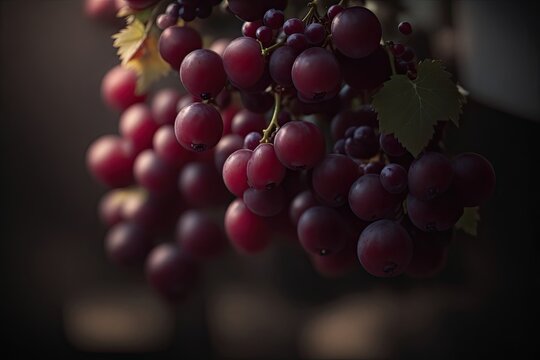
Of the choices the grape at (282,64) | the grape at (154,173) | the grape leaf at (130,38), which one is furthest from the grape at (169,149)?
the grape at (282,64)

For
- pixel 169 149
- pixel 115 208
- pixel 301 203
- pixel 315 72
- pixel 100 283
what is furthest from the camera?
pixel 100 283

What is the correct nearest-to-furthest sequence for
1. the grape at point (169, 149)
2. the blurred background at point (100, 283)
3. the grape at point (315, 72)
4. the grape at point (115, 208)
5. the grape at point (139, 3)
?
the grape at point (315, 72) → the grape at point (139, 3) → the grape at point (169, 149) → the grape at point (115, 208) → the blurred background at point (100, 283)

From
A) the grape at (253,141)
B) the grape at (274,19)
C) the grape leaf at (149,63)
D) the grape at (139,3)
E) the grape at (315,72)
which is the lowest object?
the grape at (253,141)

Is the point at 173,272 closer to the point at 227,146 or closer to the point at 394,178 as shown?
the point at 227,146

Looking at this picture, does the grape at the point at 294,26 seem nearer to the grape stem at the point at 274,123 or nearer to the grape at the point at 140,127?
the grape stem at the point at 274,123

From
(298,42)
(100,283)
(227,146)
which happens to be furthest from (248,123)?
(100,283)

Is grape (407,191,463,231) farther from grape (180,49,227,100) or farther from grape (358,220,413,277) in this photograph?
grape (180,49,227,100)

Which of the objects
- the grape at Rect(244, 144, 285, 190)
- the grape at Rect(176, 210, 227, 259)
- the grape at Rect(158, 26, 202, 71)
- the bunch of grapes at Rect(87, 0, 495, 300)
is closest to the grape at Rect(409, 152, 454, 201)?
the bunch of grapes at Rect(87, 0, 495, 300)
